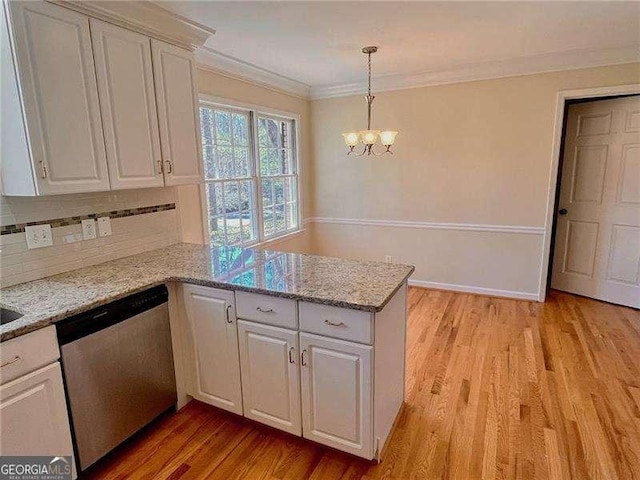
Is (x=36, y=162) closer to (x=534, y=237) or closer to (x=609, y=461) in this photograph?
(x=609, y=461)

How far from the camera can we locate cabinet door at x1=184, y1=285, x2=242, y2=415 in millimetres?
1998

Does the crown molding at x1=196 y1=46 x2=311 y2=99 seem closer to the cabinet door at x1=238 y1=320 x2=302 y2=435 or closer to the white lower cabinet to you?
the white lower cabinet

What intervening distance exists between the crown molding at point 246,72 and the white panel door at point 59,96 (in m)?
1.22

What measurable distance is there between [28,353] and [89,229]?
95 centimetres

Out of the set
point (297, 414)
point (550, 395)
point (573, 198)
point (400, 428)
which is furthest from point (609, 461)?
point (573, 198)

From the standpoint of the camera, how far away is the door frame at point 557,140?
333cm

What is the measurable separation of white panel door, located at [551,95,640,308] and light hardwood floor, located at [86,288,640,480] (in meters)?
0.92

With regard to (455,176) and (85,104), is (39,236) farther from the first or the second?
(455,176)

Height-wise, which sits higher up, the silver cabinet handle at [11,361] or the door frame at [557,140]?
the door frame at [557,140]

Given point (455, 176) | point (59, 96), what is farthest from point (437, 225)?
point (59, 96)

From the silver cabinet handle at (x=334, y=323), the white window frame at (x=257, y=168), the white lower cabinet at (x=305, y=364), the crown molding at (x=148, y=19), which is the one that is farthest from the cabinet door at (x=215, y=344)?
the crown molding at (x=148, y=19)

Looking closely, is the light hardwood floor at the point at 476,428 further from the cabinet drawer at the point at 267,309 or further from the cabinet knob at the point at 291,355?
the cabinet drawer at the point at 267,309

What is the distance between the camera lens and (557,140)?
3553mm

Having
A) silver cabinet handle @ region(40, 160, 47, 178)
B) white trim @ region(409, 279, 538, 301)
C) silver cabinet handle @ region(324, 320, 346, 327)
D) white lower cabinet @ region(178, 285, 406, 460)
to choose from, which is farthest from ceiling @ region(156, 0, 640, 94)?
white trim @ region(409, 279, 538, 301)
